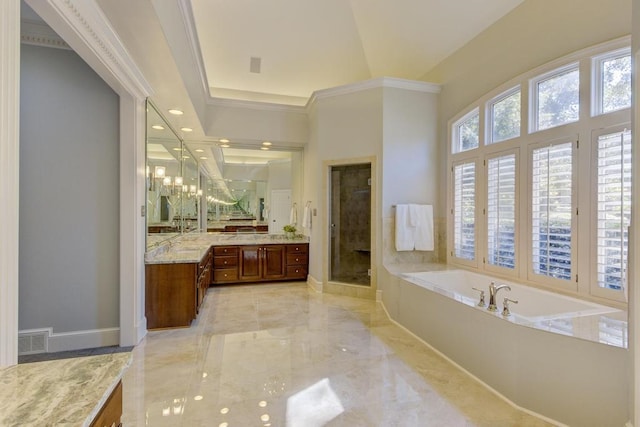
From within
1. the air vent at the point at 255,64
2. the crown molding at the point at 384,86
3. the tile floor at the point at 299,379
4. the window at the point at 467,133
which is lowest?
the tile floor at the point at 299,379

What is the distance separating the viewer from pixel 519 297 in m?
3.23

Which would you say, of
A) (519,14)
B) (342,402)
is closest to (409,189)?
(519,14)

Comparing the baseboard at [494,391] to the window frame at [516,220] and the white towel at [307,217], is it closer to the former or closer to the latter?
the window frame at [516,220]

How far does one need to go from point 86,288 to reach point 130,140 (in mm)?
1525

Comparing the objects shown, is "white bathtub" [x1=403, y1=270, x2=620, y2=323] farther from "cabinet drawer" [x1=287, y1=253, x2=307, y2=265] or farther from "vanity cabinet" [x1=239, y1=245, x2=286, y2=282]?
"vanity cabinet" [x1=239, y1=245, x2=286, y2=282]

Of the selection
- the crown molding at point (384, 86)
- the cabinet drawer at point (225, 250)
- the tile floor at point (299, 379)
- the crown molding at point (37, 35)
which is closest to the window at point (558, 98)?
the crown molding at point (384, 86)

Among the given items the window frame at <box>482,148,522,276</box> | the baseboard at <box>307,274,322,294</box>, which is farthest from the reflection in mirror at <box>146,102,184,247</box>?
the window frame at <box>482,148,522,276</box>

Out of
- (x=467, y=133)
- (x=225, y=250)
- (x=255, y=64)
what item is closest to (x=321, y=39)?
(x=255, y=64)

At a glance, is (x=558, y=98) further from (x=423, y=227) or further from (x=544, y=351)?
(x=544, y=351)

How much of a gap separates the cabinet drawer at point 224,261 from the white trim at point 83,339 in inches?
92.7

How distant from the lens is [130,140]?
121 inches

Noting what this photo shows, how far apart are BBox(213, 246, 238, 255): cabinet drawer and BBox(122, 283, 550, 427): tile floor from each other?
1.74 m

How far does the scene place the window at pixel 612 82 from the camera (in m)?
2.56

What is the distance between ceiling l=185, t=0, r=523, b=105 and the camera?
3.97 meters
